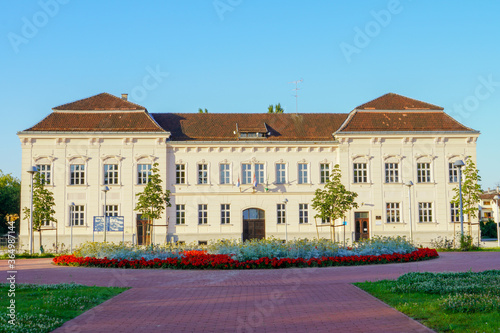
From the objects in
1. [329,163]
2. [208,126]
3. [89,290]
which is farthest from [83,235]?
[89,290]

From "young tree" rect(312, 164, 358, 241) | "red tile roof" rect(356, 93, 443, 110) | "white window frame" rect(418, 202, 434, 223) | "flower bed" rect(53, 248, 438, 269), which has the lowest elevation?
"flower bed" rect(53, 248, 438, 269)

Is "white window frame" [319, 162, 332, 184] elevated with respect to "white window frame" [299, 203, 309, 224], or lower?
elevated

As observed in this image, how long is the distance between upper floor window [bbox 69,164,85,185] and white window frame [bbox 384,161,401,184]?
23.3 meters

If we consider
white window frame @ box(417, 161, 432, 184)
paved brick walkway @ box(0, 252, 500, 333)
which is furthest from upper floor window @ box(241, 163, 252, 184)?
paved brick walkway @ box(0, 252, 500, 333)

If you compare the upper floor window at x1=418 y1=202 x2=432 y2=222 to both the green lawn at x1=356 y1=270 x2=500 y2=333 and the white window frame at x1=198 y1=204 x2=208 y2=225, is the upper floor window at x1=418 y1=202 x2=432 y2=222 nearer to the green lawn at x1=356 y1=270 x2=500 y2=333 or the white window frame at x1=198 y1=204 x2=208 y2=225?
the white window frame at x1=198 y1=204 x2=208 y2=225

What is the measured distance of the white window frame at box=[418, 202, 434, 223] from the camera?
39.6 meters

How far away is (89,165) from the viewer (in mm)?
38656

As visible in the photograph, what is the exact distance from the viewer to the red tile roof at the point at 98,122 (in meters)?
38.5

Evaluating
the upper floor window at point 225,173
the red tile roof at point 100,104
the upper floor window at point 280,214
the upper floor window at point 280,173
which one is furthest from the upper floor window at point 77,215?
the upper floor window at point 280,173

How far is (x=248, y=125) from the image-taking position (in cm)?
4175

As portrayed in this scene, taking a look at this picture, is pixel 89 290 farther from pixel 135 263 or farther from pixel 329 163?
pixel 329 163

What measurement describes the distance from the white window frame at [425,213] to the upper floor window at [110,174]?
2349 cm

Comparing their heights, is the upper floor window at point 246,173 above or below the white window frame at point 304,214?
above

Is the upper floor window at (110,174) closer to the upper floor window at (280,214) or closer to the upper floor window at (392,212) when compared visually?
the upper floor window at (280,214)
